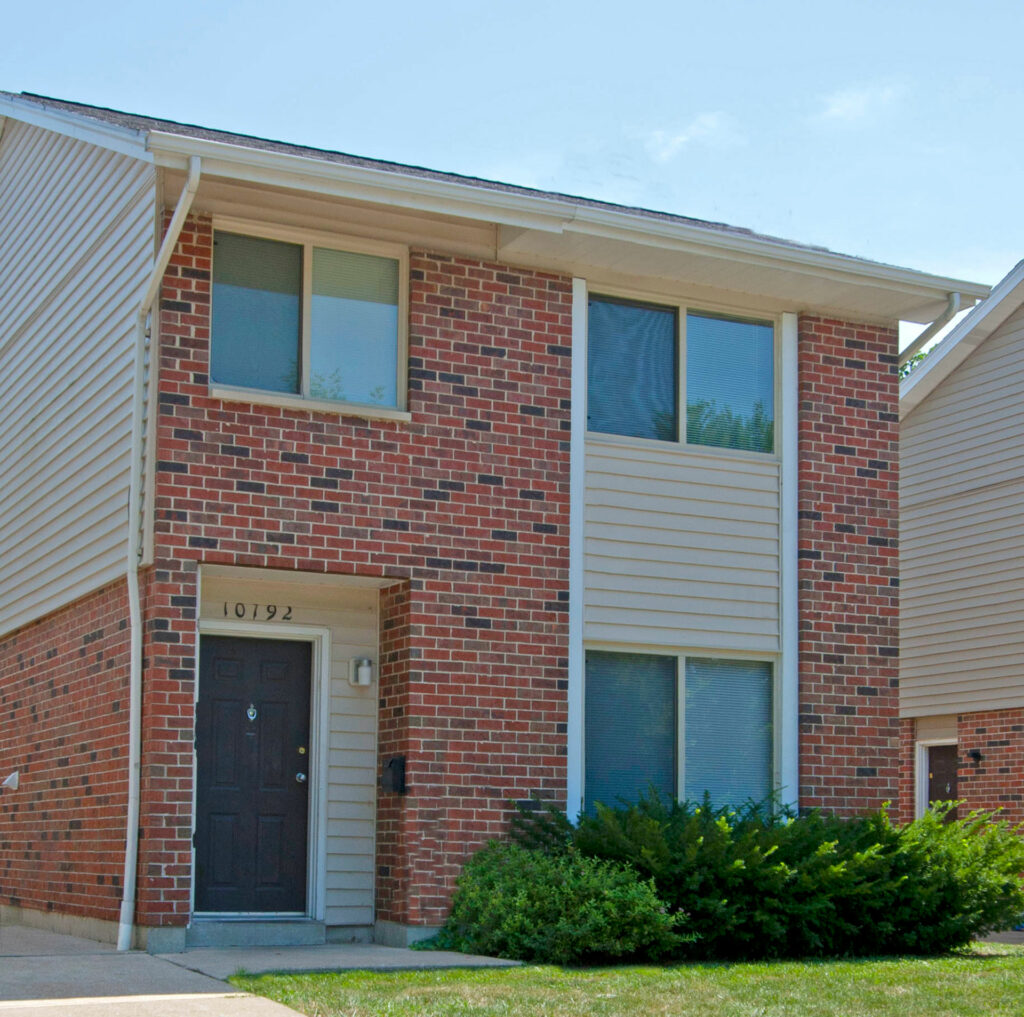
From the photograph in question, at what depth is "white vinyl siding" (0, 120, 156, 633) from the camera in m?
11.2

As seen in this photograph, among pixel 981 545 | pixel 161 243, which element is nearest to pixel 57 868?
pixel 161 243

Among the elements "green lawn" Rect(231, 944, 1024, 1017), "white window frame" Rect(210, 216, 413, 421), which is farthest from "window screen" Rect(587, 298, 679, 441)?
"green lawn" Rect(231, 944, 1024, 1017)

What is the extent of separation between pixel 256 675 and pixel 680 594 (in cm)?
324

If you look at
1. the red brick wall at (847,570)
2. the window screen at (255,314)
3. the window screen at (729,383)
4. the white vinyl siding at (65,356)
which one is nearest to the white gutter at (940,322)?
the red brick wall at (847,570)

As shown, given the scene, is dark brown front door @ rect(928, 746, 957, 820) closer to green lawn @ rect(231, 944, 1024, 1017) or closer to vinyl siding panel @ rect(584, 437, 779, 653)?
vinyl siding panel @ rect(584, 437, 779, 653)

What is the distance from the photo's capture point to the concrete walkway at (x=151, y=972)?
7469mm

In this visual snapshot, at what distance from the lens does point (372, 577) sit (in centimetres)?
1112

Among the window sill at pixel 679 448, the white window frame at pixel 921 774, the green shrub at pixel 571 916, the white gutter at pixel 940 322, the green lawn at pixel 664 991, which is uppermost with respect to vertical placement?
the white gutter at pixel 940 322

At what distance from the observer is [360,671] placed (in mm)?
11367

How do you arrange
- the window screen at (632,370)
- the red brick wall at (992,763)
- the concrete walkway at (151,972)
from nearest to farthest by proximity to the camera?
the concrete walkway at (151,972) < the window screen at (632,370) < the red brick wall at (992,763)

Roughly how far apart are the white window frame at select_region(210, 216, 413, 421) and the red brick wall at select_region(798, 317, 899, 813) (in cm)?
338

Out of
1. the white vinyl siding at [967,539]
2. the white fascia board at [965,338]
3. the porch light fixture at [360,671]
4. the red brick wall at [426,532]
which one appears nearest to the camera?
the red brick wall at [426,532]

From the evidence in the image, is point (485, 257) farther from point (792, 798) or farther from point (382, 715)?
point (792, 798)

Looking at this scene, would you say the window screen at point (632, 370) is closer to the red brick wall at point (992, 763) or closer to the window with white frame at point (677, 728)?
the window with white frame at point (677, 728)
